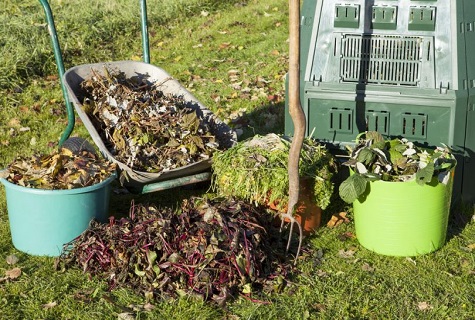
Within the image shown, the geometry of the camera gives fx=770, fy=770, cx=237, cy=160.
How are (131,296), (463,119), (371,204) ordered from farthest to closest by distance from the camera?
(463,119) → (371,204) → (131,296)

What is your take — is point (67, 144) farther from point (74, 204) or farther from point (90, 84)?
point (74, 204)

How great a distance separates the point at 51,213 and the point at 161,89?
161cm

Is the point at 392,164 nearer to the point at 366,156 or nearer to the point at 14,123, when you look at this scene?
the point at 366,156

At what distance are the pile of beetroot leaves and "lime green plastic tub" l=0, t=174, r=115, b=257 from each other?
0.34ft

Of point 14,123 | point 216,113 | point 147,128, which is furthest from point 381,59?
point 14,123

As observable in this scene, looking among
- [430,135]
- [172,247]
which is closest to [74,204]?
[172,247]

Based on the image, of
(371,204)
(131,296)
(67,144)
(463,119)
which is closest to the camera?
(131,296)

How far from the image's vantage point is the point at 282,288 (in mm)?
4648

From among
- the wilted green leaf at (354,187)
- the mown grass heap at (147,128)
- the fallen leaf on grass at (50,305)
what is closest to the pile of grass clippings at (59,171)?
the mown grass heap at (147,128)

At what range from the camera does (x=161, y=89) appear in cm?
611

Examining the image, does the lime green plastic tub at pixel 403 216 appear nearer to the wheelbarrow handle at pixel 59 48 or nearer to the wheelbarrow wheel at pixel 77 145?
the wheelbarrow wheel at pixel 77 145

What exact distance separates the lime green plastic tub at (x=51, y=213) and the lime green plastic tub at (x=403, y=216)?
5.55 feet

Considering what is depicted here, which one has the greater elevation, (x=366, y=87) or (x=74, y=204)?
(x=366, y=87)

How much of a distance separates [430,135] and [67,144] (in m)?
2.69
